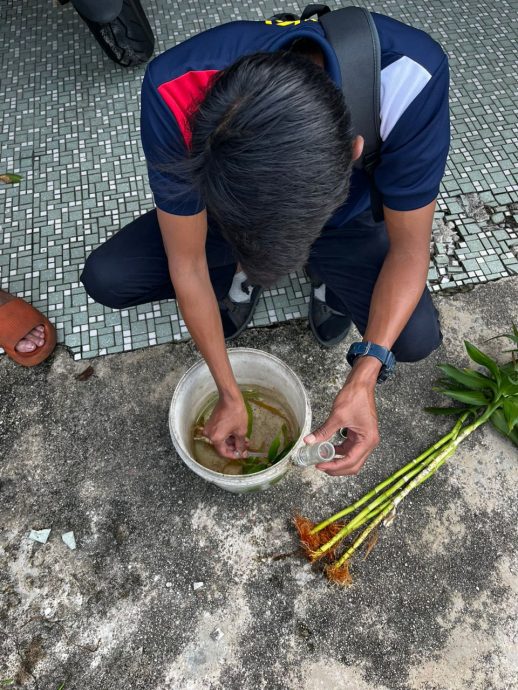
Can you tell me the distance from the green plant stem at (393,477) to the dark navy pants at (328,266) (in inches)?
11.6

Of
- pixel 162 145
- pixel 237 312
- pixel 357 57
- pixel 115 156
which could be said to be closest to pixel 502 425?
pixel 237 312

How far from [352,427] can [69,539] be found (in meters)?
1.03

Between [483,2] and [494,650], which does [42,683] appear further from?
[483,2]

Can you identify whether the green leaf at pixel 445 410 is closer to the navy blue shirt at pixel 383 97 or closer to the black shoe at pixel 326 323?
the black shoe at pixel 326 323

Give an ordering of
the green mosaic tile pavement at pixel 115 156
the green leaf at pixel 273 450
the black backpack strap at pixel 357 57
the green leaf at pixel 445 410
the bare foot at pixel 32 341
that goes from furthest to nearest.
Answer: the green mosaic tile pavement at pixel 115 156 → the bare foot at pixel 32 341 → the green leaf at pixel 445 410 → the green leaf at pixel 273 450 → the black backpack strap at pixel 357 57

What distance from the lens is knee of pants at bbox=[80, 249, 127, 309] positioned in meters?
1.66

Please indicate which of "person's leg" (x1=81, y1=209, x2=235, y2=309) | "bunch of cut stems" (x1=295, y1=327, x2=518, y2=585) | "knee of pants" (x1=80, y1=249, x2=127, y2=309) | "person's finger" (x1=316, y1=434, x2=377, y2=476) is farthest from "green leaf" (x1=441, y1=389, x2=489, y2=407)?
"knee of pants" (x1=80, y1=249, x2=127, y2=309)

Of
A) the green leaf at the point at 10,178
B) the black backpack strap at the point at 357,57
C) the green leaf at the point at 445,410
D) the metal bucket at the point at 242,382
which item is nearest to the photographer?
the black backpack strap at the point at 357,57

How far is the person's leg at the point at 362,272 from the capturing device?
1.60 meters

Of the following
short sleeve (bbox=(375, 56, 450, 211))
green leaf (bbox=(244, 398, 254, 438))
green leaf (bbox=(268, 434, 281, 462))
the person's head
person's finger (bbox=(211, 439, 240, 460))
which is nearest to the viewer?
the person's head

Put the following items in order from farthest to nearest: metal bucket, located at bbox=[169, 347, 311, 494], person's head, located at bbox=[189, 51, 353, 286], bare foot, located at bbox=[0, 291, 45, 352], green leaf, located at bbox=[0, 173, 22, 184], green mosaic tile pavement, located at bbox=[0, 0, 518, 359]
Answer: green leaf, located at bbox=[0, 173, 22, 184], green mosaic tile pavement, located at bbox=[0, 0, 518, 359], bare foot, located at bbox=[0, 291, 45, 352], metal bucket, located at bbox=[169, 347, 311, 494], person's head, located at bbox=[189, 51, 353, 286]

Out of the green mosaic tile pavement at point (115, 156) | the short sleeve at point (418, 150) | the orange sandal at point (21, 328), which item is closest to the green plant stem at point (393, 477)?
the green mosaic tile pavement at point (115, 156)

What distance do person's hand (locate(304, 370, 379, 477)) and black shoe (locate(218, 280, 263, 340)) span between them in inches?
27.9

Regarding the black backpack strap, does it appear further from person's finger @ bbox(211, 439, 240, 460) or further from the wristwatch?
person's finger @ bbox(211, 439, 240, 460)
